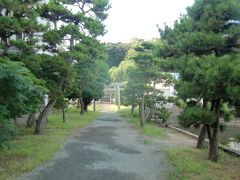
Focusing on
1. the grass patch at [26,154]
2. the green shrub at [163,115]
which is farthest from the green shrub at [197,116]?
the green shrub at [163,115]

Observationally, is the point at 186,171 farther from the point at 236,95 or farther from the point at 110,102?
the point at 110,102

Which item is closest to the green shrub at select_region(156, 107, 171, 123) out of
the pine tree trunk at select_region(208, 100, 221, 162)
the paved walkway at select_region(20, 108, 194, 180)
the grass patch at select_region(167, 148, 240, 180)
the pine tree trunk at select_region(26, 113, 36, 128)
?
the pine tree trunk at select_region(26, 113, 36, 128)

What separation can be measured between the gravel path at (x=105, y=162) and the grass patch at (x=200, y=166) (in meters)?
0.36

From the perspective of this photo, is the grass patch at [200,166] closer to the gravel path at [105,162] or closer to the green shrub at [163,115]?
the gravel path at [105,162]

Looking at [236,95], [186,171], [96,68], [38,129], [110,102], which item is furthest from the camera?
[110,102]

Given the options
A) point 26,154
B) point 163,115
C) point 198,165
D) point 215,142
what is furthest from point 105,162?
point 163,115

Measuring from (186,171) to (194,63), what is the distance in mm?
3341

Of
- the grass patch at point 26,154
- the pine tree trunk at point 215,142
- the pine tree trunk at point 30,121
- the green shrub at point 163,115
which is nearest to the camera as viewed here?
the grass patch at point 26,154

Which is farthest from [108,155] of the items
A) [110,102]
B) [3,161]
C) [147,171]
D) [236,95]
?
[110,102]

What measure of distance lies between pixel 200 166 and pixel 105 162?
110 inches

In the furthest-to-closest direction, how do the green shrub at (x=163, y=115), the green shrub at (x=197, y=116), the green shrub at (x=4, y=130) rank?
the green shrub at (x=163, y=115), the green shrub at (x=197, y=116), the green shrub at (x=4, y=130)

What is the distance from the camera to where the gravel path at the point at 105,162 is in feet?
31.2

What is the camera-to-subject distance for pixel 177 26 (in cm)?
1538

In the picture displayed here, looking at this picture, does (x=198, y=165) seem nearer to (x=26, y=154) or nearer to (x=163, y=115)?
(x=26, y=154)
